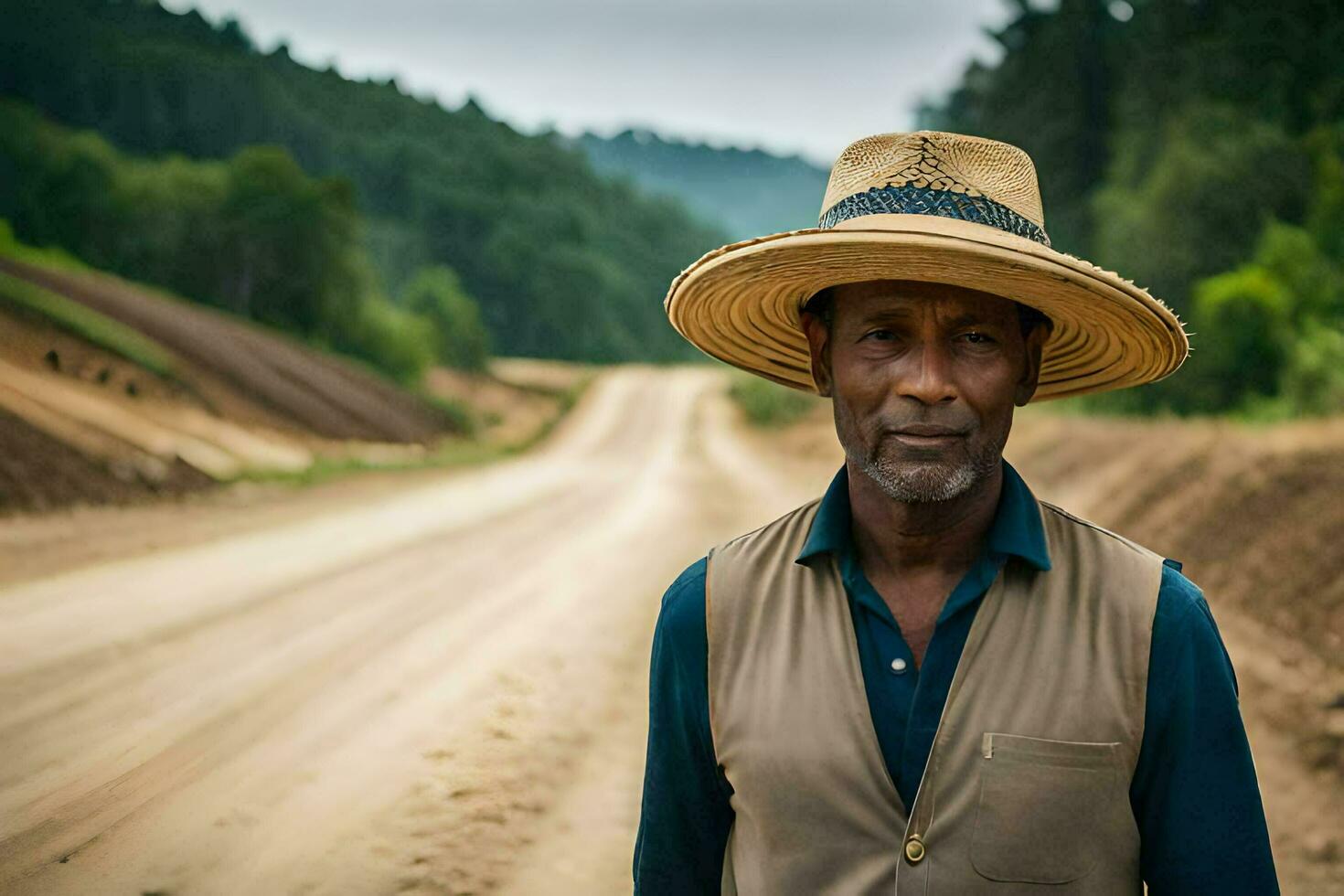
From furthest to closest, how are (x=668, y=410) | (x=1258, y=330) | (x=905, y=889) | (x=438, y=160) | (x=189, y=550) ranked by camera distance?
(x=438, y=160), (x=668, y=410), (x=1258, y=330), (x=189, y=550), (x=905, y=889)

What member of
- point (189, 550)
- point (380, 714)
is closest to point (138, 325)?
point (189, 550)

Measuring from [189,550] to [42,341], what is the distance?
892cm

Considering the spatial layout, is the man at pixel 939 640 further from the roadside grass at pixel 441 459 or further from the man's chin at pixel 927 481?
the roadside grass at pixel 441 459

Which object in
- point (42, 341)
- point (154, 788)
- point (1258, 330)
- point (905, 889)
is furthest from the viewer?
point (1258, 330)

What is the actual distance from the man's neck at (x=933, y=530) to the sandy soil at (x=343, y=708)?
8.12 ft

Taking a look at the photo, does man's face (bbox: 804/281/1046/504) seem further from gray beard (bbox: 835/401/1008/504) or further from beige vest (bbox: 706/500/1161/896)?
beige vest (bbox: 706/500/1161/896)

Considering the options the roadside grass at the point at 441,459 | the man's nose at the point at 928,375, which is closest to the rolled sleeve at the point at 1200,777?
the man's nose at the point at 928,375

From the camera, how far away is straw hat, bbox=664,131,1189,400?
1.91 m

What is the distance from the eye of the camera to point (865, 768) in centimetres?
175

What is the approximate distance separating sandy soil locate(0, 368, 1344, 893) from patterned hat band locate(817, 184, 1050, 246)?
114 inches

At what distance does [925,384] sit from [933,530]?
28cm

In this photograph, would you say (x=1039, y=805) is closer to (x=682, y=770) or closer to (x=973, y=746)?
(x=973, y=746)

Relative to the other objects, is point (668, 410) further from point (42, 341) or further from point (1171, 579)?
point (1171, 579)

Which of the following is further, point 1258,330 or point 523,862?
point 1258,330
